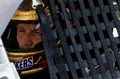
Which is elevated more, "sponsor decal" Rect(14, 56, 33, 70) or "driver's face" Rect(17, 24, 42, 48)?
"driver's face" Rect(17, 24, 42, 48)

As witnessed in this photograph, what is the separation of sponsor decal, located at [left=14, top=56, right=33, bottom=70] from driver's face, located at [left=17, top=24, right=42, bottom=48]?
0.26 metres

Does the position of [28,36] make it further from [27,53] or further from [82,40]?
[82,40]

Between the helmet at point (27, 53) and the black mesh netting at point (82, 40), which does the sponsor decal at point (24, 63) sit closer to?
the helmet at point (27, 53)

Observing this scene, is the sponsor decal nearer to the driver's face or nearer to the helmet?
the helmet

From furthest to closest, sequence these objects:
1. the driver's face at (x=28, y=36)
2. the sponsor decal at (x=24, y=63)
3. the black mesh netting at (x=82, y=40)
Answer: the driver's face at (x=28, y=36), the sponsor decal at (x=24, y=63), the black mesh netting at (x=82, y=40)

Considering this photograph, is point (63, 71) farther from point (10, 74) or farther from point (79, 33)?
point (10, 74)

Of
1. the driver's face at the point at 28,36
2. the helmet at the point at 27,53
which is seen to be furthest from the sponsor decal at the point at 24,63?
the driver's face at the point at 28,36

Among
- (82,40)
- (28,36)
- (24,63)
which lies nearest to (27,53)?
(24,63)

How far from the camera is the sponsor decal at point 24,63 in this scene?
186cm

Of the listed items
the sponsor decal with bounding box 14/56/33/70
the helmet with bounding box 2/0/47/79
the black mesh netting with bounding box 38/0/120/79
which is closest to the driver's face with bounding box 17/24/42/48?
the helmet with bounding box 2/0/47/79

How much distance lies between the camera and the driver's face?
223 centimetres

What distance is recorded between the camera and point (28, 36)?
2.31 metres

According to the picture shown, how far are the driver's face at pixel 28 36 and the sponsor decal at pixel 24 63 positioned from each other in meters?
0.26

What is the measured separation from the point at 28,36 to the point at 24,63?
44 centimetres
